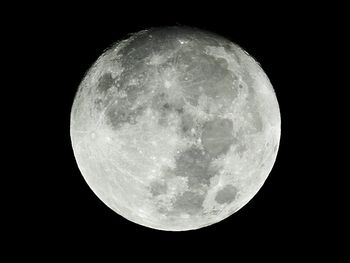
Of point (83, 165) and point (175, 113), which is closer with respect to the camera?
point (175, 113)

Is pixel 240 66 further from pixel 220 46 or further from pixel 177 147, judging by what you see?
pixel 177 147

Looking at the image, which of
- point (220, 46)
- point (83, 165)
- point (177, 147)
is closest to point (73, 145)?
point (83, 165)

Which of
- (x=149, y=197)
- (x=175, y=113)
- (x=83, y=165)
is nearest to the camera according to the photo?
(x=175, y=113)

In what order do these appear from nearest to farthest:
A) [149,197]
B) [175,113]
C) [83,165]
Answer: [175,113] < [149,197] < [83,165]

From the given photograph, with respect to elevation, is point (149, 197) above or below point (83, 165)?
below

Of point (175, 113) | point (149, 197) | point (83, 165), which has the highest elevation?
point (175, 113)

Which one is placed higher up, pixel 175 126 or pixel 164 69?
pixel 164 69
